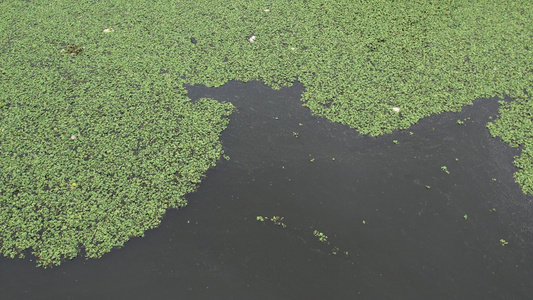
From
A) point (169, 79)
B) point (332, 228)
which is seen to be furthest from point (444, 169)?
point (169, 79)

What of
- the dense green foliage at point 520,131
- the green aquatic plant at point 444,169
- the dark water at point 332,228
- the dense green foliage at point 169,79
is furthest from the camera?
the green aquatic plant at point 444,169

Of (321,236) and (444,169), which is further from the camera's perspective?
(444,169)

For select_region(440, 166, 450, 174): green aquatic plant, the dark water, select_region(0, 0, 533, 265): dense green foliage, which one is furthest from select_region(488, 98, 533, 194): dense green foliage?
select_region(440, 166, 450, 174): green aquatic plant

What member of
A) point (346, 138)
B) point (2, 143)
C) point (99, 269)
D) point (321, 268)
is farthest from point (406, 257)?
point (2, 143)

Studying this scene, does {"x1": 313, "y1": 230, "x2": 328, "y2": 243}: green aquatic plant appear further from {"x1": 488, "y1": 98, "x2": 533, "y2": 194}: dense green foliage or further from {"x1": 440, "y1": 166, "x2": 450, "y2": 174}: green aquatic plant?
{"x1": 488, "y1": 98, "x2": 533, "y2": 194}: dense green foliage

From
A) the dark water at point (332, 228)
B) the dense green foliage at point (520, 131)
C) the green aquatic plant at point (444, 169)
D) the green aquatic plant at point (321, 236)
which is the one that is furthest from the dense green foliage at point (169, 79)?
the green aquatic plant at point (321, 236)

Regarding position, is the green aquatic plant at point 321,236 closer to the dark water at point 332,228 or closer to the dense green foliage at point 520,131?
the dark water at point 332,228

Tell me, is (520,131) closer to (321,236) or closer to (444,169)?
(444,169)

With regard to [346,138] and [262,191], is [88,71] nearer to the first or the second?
[262,191]
